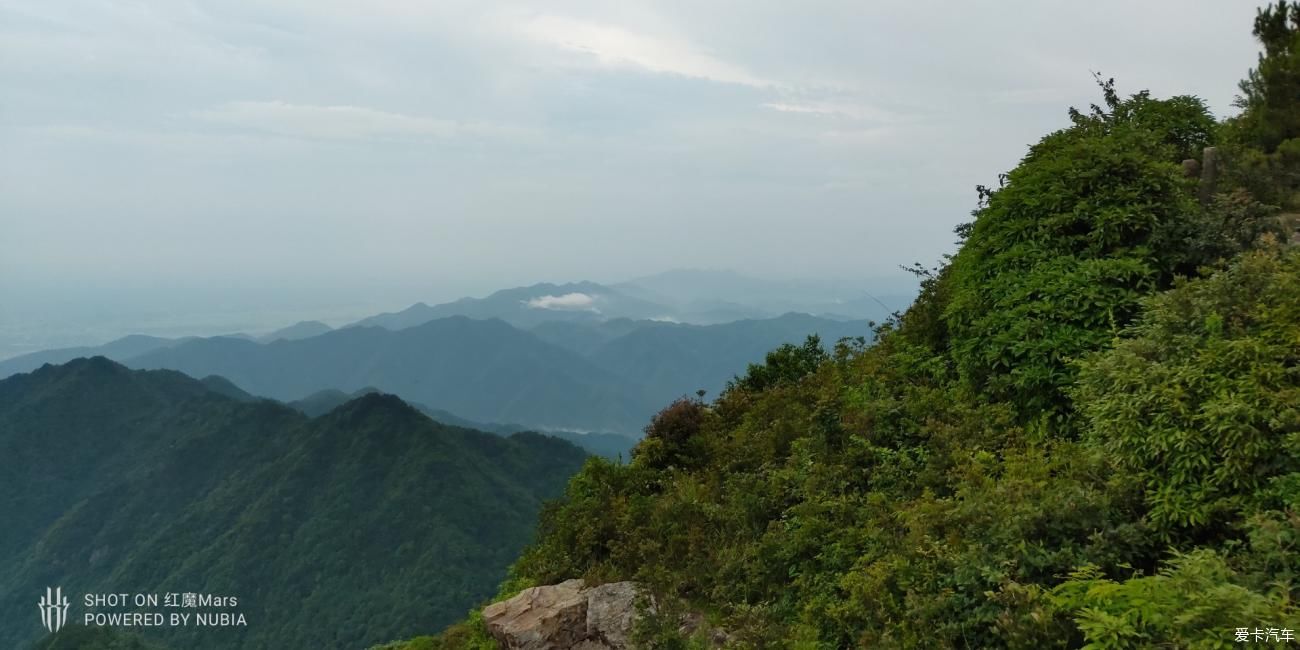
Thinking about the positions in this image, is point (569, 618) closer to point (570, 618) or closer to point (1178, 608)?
point (570, 618)

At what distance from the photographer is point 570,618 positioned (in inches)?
343

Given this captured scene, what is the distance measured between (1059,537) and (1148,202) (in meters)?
4.94

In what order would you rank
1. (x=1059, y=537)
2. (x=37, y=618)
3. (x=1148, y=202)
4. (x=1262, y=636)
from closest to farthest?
(x=1262, y=636) < (x=1059, y=537) < (x=1148, y=202) < (x=37, y=618)

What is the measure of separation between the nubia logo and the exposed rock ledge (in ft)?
277

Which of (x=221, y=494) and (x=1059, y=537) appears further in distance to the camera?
(x=221, y=494)

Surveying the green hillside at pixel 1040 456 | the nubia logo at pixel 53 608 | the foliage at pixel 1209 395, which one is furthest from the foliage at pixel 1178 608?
the nubia logo at pixel 53 608

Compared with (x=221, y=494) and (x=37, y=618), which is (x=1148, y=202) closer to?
(x=221, y=494)

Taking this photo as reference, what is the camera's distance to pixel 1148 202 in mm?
7750

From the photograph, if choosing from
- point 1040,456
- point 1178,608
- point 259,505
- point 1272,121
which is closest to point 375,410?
point 259,505

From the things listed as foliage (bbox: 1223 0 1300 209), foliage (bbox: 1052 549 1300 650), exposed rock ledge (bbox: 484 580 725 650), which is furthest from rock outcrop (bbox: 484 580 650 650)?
foliage (bbox: 1223 0 1300 209)

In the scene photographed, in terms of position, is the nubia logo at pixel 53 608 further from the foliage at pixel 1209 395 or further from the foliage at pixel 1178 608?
the foliage at pixel 1209 395

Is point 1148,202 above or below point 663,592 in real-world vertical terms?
above

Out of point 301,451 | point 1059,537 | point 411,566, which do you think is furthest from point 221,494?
point 1059,537

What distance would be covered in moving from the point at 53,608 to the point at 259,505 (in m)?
23.7
